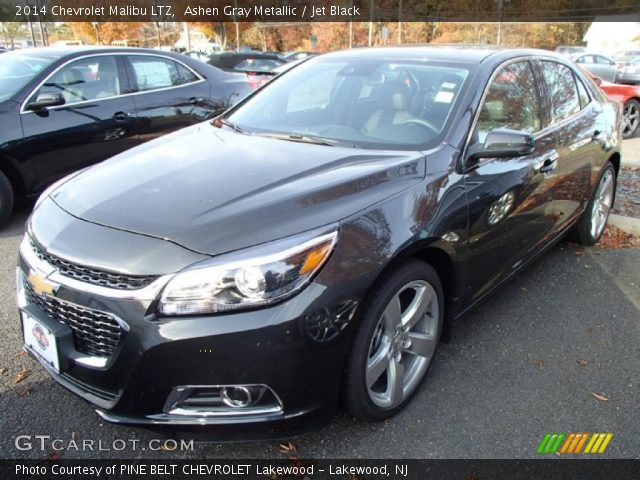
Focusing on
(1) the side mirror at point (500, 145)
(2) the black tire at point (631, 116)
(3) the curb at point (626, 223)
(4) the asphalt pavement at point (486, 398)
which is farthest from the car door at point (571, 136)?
(2) the black tire at point (631, 116)

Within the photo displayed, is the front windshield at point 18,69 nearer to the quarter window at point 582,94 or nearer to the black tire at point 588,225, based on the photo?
the quarter window at point 582,94

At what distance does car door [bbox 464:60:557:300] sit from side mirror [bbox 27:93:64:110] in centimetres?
390

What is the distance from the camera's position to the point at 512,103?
125 inches

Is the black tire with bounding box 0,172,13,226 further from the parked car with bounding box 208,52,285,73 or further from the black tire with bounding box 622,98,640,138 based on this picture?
the parked car with bounding box 208,52,285,73

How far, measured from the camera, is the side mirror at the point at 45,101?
15.5ft

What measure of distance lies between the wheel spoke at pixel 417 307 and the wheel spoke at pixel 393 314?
0.08m

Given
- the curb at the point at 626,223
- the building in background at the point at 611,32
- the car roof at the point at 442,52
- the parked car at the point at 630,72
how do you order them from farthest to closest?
the building in background at the point at 611,32 < the parked car at the point at 630,72 < the curb at the point at 626,223 < the car roof at the point at 442,52

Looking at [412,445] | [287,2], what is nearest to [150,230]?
[412,445]

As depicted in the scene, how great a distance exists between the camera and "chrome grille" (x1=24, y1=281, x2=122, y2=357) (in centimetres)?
191

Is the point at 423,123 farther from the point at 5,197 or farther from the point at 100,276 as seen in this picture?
the point at 5,197

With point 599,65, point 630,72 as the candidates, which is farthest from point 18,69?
point 630,72

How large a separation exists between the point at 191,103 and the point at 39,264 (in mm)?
4279

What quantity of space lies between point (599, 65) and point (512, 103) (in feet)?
59.6

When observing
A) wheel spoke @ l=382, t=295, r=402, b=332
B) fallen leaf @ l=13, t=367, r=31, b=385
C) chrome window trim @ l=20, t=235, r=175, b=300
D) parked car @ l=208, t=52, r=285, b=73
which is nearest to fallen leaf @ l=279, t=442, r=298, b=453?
wheel spoke @ l=382, t=295, r=402, b=332
